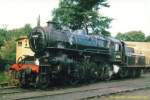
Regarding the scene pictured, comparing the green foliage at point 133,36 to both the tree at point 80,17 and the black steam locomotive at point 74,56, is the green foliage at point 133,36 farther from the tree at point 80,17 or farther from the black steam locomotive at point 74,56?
the black steam locomotive at point 74,56

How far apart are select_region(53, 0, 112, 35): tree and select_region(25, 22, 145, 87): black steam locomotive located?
17.2 meters

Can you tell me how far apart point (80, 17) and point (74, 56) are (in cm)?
2333

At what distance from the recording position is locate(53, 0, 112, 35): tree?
1768 inches

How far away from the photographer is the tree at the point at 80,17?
4491cm

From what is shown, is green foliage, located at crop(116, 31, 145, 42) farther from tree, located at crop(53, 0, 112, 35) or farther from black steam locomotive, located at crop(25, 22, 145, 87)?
black steam locomotive, located at crop(25, 22, 145, 87)

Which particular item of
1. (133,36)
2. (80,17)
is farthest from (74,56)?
(133,36)

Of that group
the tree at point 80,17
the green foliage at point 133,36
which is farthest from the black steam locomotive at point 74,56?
the green foliage at point 133,36

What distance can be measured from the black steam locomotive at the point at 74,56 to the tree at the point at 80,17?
17151mm

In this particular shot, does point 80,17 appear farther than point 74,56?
Yes

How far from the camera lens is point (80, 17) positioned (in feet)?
149

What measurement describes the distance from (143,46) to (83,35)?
3175 cm

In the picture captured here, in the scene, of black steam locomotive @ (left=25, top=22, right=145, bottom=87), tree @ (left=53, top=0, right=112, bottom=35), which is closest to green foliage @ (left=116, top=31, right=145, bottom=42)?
tree @ (left=53, top=0, right=112, bottom=35)

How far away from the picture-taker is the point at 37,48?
20719 millimetres

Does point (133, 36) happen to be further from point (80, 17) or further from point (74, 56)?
point (74, 56)
